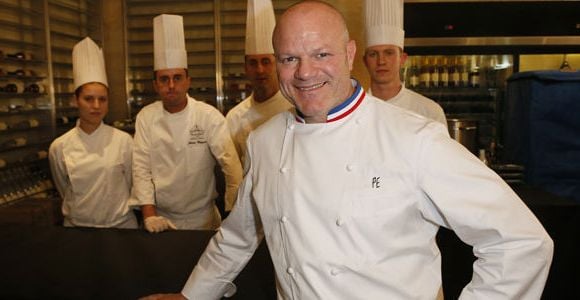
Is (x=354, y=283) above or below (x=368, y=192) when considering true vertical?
below

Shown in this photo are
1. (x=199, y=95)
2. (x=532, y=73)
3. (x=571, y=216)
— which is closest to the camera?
(x=571, y=216)

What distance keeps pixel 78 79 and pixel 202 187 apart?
0.86 metres

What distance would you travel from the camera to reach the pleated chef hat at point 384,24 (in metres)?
2.51

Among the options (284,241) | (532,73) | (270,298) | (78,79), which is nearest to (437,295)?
(284,241)

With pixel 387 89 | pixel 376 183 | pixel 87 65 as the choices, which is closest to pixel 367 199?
pixel 376 183

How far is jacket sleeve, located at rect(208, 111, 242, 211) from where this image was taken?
2.48m

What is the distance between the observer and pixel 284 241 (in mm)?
1112

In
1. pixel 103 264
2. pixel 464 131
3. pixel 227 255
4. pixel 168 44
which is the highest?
pixel 168 44

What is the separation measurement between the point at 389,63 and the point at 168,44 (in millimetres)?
1186

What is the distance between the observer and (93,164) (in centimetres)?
247

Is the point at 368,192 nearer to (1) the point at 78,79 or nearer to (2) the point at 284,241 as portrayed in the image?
(2) the point at 284,241

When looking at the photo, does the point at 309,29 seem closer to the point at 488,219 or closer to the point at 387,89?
the point at 488,219

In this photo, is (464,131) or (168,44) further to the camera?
(464,131)

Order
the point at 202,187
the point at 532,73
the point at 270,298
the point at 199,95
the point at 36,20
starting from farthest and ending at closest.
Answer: the point at 199,95 → the point at 36,20 → the point at 202,187 → the point at 532,73 → the point at 270,298
